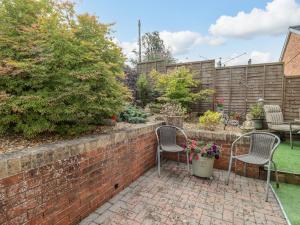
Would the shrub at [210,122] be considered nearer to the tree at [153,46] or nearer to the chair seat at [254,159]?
the chair seat at [254,159]

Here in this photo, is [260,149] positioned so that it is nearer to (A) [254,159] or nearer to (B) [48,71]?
(A) [254,159]

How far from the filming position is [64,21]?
2475 mm

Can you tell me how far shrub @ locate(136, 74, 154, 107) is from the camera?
269 inches

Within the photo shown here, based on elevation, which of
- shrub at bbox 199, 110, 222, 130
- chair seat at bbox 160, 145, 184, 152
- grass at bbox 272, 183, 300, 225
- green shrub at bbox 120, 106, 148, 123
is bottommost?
grass at bbox 272, 183, 300, 225

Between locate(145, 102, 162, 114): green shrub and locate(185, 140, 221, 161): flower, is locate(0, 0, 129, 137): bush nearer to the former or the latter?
locate(185, 140, 221, 161): flower

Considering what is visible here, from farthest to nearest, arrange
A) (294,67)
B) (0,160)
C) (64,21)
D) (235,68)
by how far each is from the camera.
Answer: (294,67) < (235,68) < (64,21) < (0,160)

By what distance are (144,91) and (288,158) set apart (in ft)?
15.4

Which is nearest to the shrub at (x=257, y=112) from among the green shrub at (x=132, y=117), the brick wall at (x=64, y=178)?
the green shrub at (x=132, y=117)

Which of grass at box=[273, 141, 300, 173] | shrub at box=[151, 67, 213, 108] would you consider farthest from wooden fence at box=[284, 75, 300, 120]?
shrub at box=[151, 67, 213, 108]

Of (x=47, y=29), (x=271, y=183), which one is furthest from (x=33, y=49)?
(x=271, y=183)

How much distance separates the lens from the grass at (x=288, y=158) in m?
3.28

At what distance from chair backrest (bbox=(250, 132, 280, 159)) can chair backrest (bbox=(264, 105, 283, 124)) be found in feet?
7.52

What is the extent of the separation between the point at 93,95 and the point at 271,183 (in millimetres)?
3181

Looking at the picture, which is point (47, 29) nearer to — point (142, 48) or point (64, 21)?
point (64, 21)
